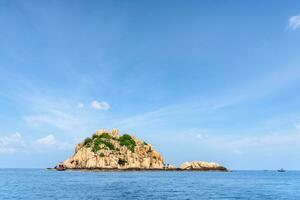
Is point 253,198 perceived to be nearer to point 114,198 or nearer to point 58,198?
point 114,198

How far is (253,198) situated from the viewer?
67.9 m

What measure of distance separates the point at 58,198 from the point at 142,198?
47.9 ft

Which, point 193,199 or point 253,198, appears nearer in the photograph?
point 193,199

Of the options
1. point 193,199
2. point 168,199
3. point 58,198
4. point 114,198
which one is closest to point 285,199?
point 193,199

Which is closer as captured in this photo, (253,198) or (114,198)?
(114,198)

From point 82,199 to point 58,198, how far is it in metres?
4.62

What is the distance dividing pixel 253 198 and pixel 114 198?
27.1 m

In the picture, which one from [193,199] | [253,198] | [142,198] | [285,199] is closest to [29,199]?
[142,198]

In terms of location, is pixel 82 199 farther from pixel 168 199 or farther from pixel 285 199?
pixel 285 199

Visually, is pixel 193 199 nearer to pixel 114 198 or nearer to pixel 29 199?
pixel 114 198

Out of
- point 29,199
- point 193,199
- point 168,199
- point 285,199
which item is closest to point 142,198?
point 168,199

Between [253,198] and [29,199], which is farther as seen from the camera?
[253,198]

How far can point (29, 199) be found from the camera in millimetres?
60375

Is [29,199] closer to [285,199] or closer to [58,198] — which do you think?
[58,198]
